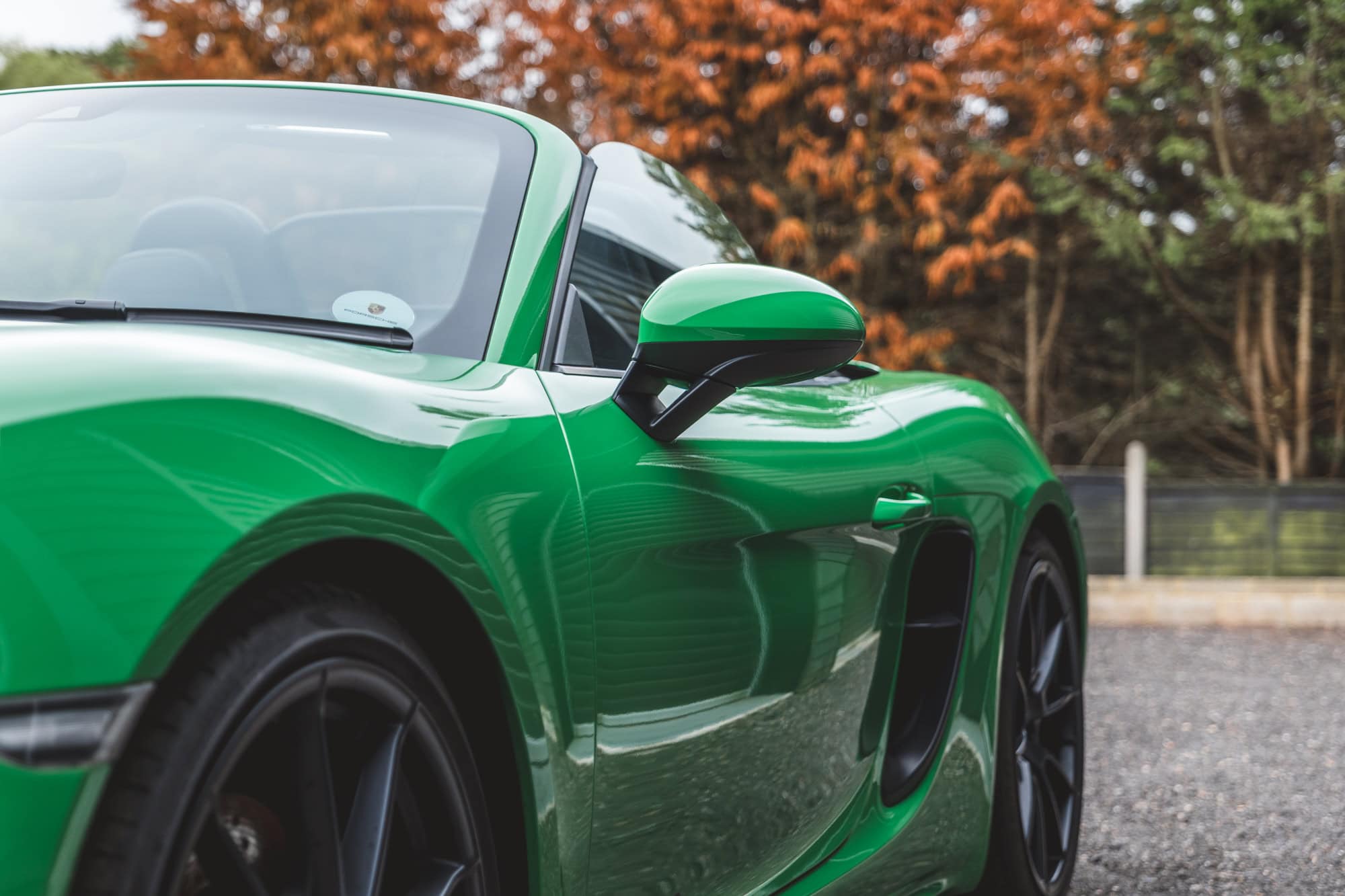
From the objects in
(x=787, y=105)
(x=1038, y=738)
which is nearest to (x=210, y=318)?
(x=1038, y=738)

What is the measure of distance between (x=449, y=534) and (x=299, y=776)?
270 millimetres

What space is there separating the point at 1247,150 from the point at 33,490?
14403 mm

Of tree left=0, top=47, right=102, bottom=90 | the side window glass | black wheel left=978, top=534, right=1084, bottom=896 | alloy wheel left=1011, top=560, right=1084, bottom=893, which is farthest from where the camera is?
tree left=0, top=47, right=102, bottom=90

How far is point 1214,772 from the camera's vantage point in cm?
564

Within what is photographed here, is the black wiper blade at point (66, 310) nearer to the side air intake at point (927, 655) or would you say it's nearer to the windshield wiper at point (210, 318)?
the windshield wiper at point (210, 318)

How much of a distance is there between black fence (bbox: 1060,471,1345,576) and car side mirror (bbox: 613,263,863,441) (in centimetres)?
1014

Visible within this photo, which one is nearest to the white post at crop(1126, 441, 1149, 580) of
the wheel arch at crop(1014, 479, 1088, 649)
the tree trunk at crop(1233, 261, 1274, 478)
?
the tree trunk at crop(1233, 261, 1274, 478)

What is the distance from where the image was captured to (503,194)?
214 centimetres

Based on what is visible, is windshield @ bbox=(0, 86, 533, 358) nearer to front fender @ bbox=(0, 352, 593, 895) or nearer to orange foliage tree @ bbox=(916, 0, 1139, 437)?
front fender @ bbox=(0, 352, 593, 895)

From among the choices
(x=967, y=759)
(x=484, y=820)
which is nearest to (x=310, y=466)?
(x=484, y=820)

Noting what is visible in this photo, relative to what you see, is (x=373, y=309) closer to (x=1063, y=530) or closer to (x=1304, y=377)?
(x=1063, y=530)

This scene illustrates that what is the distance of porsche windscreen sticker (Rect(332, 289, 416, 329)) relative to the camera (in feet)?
6.39

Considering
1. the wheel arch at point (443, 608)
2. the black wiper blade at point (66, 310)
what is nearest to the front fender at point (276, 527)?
the wheel arch at point (443, 608)

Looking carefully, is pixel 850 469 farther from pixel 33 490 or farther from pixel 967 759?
pixel 33 490
